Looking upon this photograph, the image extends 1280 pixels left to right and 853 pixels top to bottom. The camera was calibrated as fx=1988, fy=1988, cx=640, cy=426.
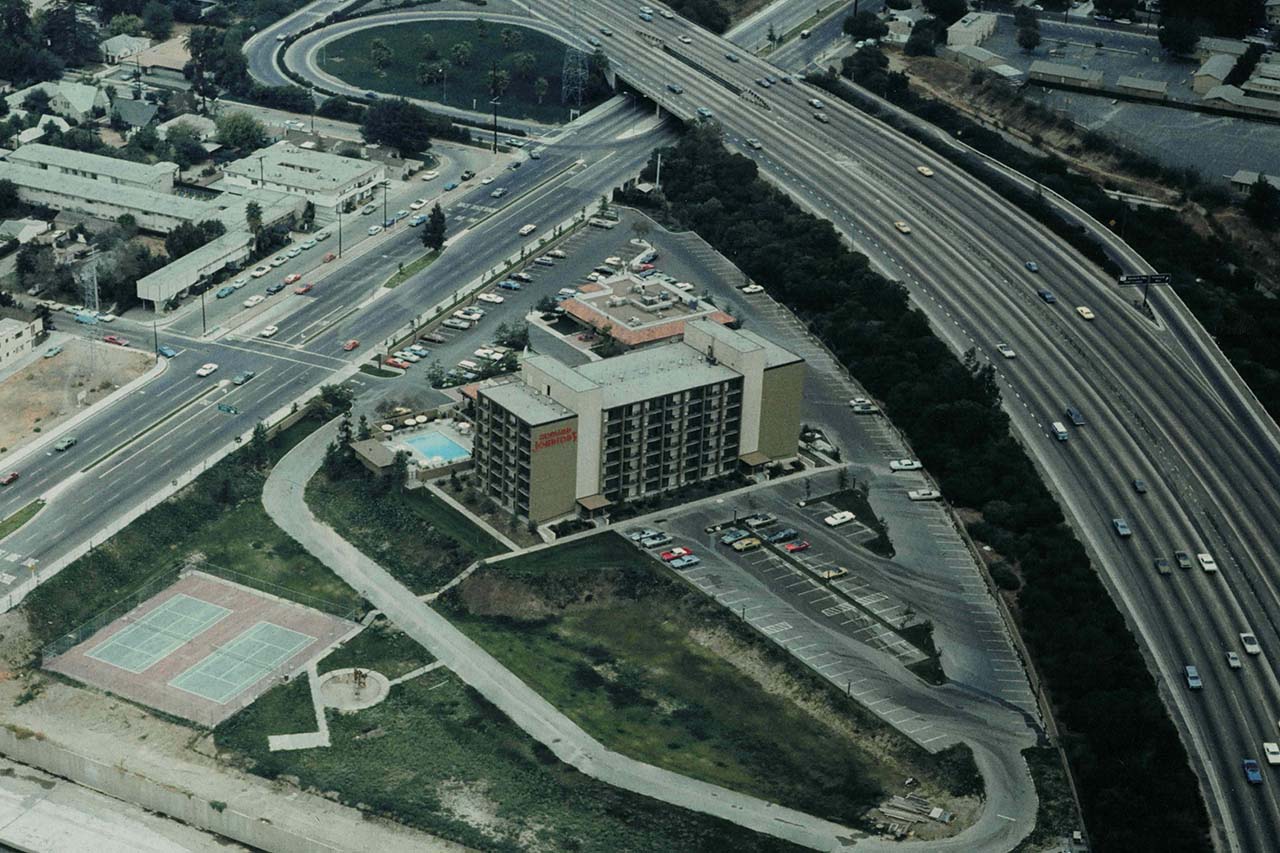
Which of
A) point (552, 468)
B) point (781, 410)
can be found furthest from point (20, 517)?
point (781, 410)

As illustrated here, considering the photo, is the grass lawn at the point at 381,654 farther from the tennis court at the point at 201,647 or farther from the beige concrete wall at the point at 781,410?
the beige concrete wall at the point at 781,410

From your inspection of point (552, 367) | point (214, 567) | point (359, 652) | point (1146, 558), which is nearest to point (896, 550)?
point (1146, 558)

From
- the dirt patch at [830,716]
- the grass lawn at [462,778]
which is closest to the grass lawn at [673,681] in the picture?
the dirt patch at [830,716]

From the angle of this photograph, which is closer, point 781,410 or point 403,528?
point 403,528

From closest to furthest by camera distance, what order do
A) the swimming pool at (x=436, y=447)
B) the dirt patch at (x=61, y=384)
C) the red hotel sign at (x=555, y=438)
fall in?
the red hotel sign at (x=555, y=438) → the swimming pool at (x=436, y=447) → the dirt patch at (x=61, y=384)

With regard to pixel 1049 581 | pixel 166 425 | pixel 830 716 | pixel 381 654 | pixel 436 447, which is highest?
pixel 1049 581

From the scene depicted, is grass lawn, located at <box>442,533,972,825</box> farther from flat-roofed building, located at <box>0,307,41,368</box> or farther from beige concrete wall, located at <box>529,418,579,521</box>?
flat-roofed building, located at <box>0,307,41,368</box>

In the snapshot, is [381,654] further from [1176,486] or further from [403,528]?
[1176,486]
